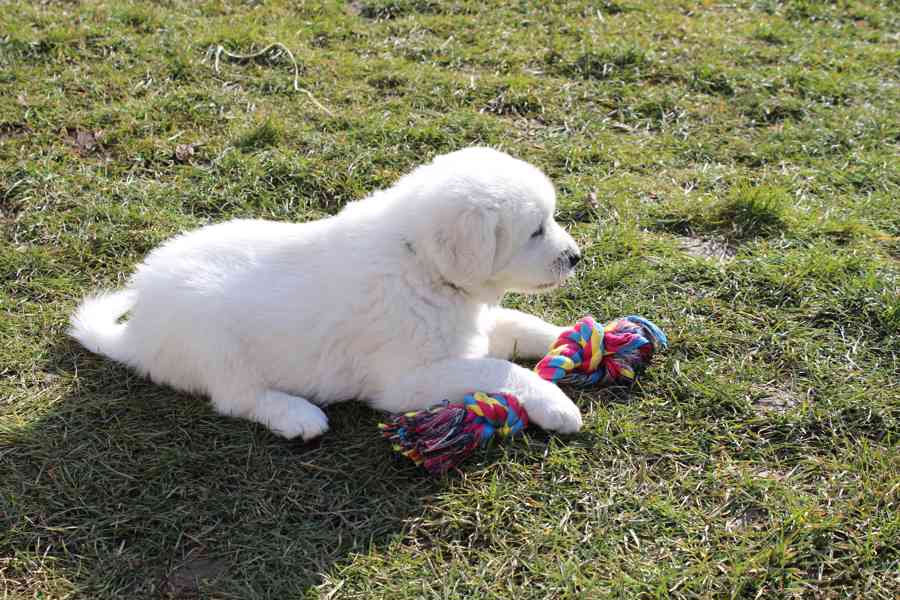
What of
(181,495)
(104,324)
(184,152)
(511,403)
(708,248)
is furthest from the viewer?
(184,152)

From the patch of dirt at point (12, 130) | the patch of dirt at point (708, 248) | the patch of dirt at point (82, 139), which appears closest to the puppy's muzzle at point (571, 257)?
the patch of dirt at point (708, 248)

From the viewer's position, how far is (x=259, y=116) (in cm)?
561

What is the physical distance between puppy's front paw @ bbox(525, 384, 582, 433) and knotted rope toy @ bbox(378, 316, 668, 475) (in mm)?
43

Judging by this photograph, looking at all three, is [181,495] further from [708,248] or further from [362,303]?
[708,248]

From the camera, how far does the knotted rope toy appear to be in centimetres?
312

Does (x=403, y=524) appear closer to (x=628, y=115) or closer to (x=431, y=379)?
(x=431, y=379)

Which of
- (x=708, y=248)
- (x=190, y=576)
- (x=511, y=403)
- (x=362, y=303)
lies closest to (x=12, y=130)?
(x=362, y=303)

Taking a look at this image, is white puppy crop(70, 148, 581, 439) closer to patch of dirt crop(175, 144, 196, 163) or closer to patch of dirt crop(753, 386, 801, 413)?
patch of dirt crop(753, 386, 801, 413)

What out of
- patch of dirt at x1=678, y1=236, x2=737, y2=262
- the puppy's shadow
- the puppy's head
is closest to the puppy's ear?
the puppy's head

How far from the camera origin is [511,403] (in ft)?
10.6

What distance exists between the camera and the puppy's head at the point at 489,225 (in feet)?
10.8

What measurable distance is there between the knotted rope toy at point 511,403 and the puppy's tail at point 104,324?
1285 mm

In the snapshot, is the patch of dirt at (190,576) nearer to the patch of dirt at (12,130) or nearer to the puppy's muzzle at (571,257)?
the puppy's muzzle at (571,257)

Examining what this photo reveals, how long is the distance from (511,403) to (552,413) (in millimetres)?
163
